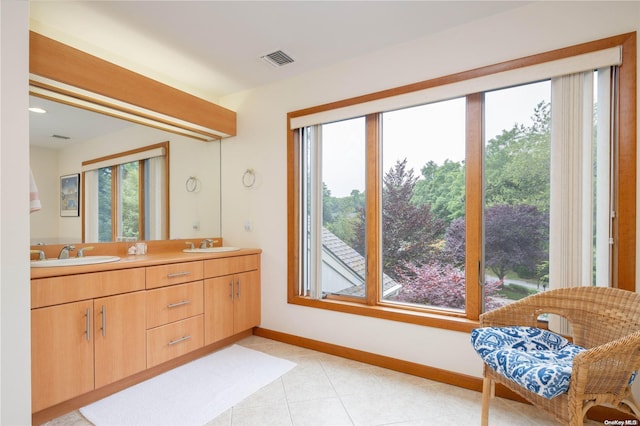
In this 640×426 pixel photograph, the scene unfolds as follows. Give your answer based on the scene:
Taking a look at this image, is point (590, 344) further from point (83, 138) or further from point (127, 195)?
point (83, 138)

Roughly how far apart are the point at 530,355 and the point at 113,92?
2995 millimetres

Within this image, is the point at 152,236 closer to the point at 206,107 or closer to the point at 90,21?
the point at 206,107

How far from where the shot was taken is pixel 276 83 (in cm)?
297

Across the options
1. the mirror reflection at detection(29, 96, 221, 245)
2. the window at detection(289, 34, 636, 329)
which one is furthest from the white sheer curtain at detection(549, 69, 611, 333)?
the mirror reflection at detection(29, 96, 221, 245)

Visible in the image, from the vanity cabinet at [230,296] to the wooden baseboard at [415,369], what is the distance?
1.09 ft

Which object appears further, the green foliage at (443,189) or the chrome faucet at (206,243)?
the chrome faucet at (206,243)

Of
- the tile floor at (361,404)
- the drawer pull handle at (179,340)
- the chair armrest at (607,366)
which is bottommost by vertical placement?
the tile floor at (361,404)

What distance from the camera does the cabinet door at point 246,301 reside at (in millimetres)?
2787

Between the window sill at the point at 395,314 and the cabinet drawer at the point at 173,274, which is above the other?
the cabinet drawer at the point at 173,274

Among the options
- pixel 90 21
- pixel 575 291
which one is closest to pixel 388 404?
pixel 575 291

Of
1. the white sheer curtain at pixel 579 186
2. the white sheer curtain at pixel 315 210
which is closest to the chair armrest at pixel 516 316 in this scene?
the white sheer curtain at pixel 579 186

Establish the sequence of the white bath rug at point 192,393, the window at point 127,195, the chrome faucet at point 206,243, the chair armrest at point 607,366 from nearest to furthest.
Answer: the chair armrest at point 607,366 → the white bath rug at point 192,393 → the window at point 127,195 → the chrome faucet at point 206,243

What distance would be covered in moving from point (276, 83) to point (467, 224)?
2.14 m

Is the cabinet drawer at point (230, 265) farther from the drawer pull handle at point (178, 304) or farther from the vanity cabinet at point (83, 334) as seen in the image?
the vanity cabinet at point (83, 334)
